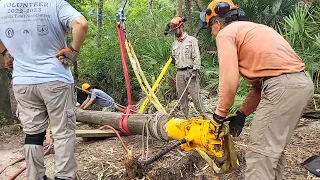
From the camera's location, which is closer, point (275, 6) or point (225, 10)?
point (225, 10)

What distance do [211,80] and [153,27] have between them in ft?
15.5

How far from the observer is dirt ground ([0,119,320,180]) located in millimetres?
4441

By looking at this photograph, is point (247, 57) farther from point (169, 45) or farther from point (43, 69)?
point (169, 45)

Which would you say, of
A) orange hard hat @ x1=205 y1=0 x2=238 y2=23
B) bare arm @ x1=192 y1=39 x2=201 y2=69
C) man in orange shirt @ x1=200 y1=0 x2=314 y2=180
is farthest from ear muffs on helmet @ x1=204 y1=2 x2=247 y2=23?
bare arm @ x1=192 y1=39 x2=201 y2=69

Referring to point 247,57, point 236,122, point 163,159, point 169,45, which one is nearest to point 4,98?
point 169,45

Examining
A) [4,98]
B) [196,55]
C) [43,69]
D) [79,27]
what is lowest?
[4,98]

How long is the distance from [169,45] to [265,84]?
725 cm

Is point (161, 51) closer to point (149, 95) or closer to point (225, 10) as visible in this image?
point (149, 95)

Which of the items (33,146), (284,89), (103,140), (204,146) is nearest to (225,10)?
(284,89)

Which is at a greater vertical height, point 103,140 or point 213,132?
point 213,132

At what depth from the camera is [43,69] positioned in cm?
378

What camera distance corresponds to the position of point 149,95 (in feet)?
19.4

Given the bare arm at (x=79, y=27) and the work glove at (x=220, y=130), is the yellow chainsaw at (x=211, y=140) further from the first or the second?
the bare arm at (x=79, y=27)

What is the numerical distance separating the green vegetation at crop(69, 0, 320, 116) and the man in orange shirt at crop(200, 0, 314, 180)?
371 cm
